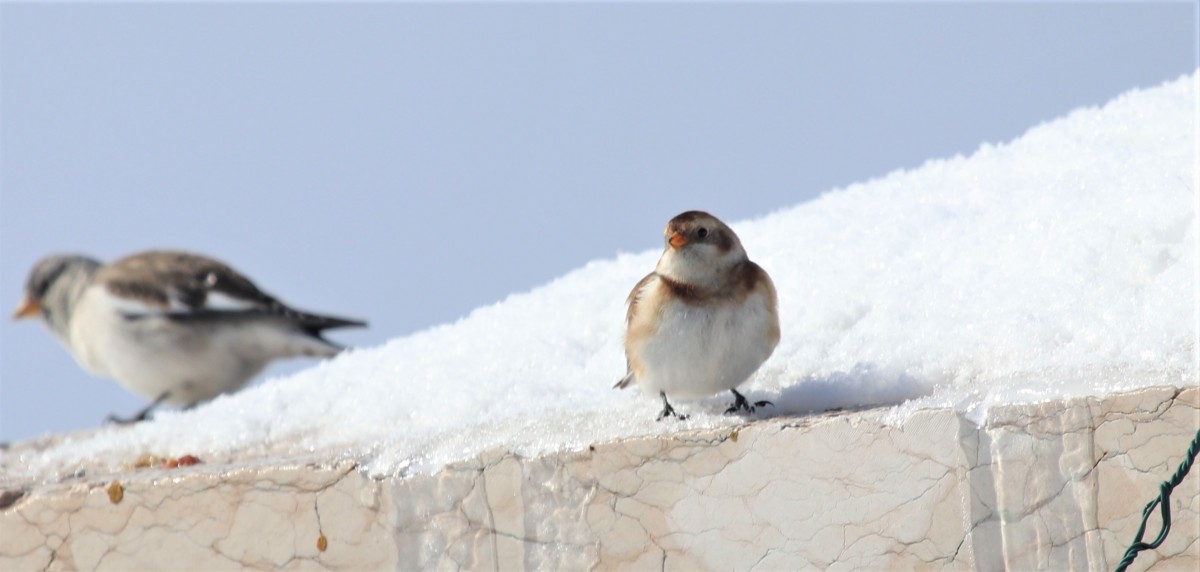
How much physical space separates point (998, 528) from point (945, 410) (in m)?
0.25

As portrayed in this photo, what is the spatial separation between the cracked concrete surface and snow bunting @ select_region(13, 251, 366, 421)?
418 centimetres

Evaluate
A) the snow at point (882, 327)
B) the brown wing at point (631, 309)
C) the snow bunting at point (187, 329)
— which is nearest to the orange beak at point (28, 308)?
the snow bunting at point (187, 329)

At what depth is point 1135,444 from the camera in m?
2.42

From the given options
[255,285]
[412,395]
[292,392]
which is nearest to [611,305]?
[412,395]

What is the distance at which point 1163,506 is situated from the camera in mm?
2283

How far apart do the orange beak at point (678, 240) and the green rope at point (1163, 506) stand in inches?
48.3

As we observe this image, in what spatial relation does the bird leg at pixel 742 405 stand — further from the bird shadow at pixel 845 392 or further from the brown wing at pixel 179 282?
the brown wing at pixel 179 282

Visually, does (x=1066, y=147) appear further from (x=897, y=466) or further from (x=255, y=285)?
(x=255, y=285)

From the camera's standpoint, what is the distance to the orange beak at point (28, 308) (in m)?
8.77

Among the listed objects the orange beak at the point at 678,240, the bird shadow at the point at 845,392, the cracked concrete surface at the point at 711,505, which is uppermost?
the orange beak at the point at 678,240

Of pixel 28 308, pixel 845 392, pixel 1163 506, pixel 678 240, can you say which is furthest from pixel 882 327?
pixel 28 308

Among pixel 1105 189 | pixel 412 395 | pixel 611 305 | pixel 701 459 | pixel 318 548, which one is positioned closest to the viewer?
pixel 701 459

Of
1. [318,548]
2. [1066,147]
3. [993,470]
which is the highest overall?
[1066,147]

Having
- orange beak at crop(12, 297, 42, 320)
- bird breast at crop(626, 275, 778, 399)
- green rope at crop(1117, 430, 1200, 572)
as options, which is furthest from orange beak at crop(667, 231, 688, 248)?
orange beak at crop(12, 297, 42, 320)
